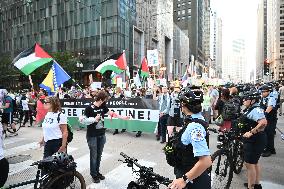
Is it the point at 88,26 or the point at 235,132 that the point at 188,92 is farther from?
the point at 88,26

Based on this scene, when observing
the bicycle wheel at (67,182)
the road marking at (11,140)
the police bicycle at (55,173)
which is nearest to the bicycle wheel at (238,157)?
the bicycle wheel at (67,182)

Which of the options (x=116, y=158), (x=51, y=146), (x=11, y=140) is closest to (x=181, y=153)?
(x=51, y=146)

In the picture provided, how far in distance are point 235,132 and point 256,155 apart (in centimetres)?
91

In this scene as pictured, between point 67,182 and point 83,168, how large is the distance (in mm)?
2697

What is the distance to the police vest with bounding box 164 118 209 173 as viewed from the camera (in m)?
3.10

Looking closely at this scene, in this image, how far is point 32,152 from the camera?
31.3ft

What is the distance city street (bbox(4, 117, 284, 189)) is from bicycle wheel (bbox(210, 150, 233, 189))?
23cm

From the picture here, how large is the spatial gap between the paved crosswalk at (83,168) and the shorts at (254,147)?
1.21 m

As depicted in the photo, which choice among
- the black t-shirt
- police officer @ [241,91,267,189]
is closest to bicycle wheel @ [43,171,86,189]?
the black t-shirt

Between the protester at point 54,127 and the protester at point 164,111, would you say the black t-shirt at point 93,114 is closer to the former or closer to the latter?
the protester at point 54,127

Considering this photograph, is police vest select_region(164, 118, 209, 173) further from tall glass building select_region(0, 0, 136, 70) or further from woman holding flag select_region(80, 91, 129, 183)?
tall glass building select_region(0, 0, 136, 70)

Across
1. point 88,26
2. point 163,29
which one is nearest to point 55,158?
point 88,26

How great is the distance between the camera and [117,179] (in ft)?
22.4

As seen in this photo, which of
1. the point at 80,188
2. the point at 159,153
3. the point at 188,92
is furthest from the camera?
the point at 159,153
